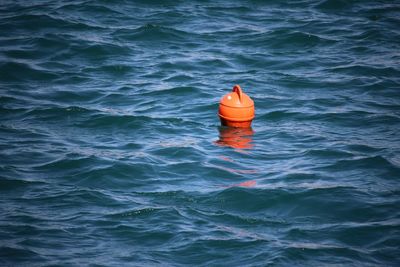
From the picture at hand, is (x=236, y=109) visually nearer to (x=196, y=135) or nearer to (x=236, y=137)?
(x=236, y=137)

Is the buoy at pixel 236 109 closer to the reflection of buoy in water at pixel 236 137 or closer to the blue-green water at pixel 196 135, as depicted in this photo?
the reflection of buoy in water at pixel 236 137

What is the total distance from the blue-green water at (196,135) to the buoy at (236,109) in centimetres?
29

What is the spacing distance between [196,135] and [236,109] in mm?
914

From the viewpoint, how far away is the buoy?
10531 millimetres

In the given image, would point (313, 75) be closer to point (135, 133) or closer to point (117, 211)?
point (135, 133)

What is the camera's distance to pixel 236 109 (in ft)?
34.5

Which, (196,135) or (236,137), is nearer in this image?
(236,137)

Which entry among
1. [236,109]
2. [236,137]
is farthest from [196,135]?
[236,109]

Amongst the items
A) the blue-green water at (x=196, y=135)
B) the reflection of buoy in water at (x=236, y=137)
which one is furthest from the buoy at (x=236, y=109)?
the blue-green water at (x=196, y=135)

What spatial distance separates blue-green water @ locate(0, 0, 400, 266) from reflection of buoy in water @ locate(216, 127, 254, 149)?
0.04 meters

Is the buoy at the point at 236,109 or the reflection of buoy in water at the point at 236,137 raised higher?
the buoy at the point at 236,109

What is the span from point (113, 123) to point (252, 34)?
609 cm

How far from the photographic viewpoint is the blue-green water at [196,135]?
7.57m

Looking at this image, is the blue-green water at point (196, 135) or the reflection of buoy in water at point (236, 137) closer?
the blue-green water at point (196, 135)
